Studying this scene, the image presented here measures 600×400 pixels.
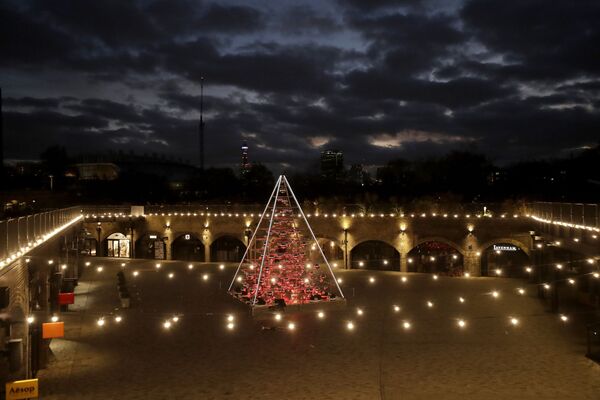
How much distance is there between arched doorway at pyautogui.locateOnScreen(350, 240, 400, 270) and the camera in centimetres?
2944

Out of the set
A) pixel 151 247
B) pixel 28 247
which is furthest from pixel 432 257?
pixel 28 247

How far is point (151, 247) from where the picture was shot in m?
33.4

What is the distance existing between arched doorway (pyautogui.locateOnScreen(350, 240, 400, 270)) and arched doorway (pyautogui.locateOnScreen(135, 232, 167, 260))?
10683 millimetres

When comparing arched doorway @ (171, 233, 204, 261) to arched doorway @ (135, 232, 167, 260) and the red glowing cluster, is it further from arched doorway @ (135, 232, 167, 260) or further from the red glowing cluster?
the red glowing cluster

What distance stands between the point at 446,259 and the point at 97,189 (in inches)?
1300

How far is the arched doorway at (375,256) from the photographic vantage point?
29438 mm

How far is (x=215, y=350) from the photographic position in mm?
12258

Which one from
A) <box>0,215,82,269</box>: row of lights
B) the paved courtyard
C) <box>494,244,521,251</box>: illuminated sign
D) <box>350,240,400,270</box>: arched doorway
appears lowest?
the paved courtyard

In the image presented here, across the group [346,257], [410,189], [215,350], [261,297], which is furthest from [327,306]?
[410,189]

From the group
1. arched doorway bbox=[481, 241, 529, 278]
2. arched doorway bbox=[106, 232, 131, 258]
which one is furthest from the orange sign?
arched doorway bbox=[106, 232, 131, 258]

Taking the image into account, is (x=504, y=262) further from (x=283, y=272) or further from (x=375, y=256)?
(x=283, y=272)

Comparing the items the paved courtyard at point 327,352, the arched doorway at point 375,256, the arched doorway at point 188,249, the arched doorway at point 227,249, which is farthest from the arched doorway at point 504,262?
the arched doorway at point 188,249

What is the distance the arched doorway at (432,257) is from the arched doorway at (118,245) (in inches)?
631

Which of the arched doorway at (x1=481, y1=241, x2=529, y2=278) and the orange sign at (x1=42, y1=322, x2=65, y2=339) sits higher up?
the orange sign at (x1=42, y1=322, x2=65, y2=339)
